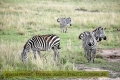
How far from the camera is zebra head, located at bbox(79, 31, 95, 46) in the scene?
8398 mm

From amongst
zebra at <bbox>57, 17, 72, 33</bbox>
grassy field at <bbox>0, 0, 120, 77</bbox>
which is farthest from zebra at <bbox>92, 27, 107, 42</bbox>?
zebra at <bbox>57, 17, 72, 33</bbox>

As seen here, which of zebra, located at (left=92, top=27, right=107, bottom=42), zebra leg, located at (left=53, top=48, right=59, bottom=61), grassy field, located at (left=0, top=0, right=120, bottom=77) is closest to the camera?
grassy field, located at (left=0, top=0, right=120, bottom=77)

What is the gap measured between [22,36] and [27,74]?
1216 millimetres

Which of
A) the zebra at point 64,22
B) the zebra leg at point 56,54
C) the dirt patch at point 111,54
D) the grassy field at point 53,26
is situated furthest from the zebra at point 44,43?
the dirt patch at point 111,54

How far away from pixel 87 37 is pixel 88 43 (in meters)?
0.16

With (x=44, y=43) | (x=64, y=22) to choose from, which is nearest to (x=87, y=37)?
(x=64, y=22)

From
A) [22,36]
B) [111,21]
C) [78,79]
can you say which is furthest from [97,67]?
[22,36]

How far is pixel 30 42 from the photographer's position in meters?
8.06

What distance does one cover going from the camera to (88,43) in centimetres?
845

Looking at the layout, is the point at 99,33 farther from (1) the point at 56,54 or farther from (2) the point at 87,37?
(1) the point at 56,54

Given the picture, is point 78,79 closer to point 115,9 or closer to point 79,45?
point 79,45

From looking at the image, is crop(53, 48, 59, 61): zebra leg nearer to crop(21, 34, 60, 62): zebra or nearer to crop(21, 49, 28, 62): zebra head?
crop(21, 34, 60, 62): zebra

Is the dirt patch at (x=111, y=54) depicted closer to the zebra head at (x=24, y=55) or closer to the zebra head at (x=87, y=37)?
the zebra head at (x=87, y=37)

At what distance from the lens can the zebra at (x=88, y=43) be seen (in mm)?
8398
